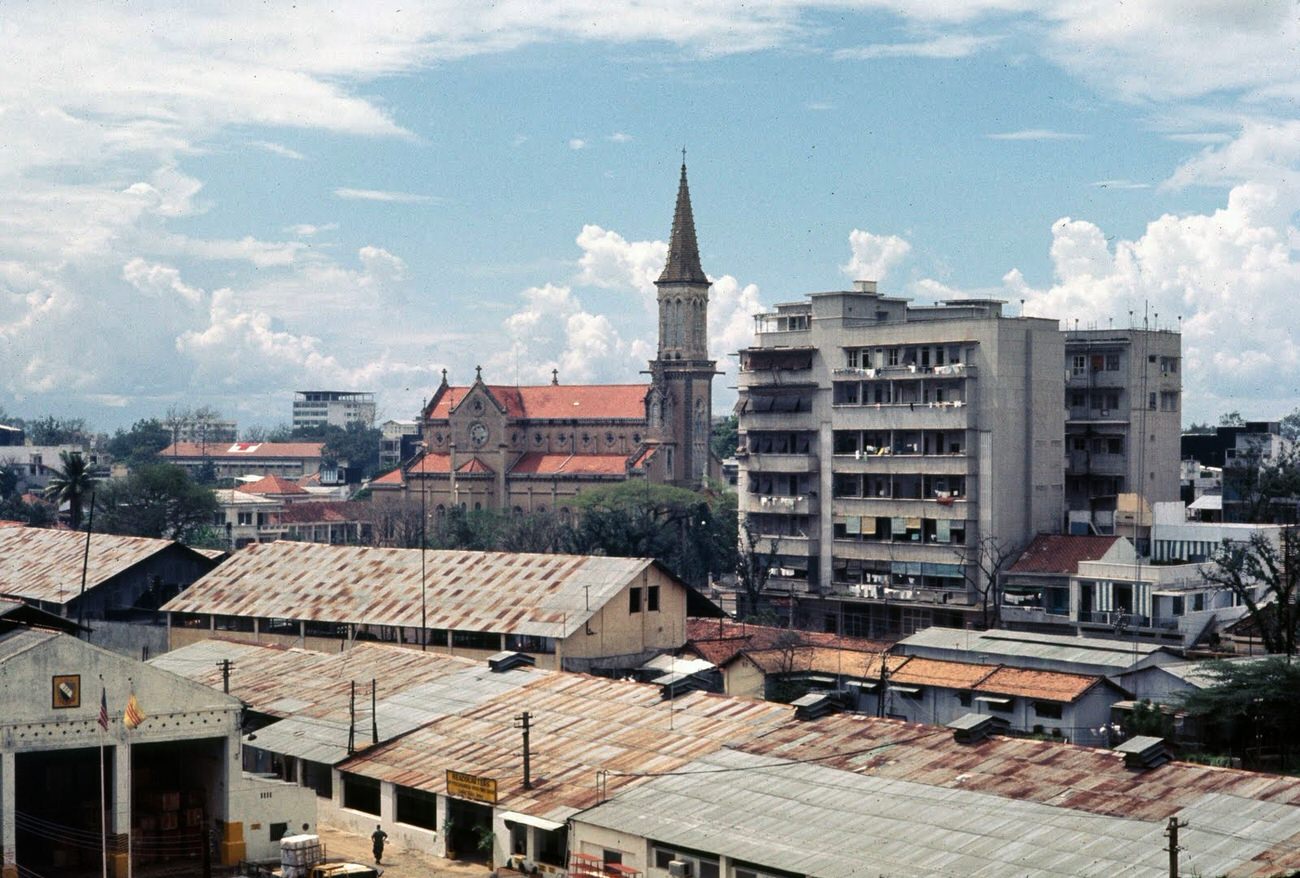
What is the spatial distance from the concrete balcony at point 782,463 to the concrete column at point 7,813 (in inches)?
2554

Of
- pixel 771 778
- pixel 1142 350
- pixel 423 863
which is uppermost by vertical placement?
pixel 1142 350

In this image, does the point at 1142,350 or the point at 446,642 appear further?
the point at 1142,350

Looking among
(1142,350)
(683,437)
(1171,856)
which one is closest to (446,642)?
(1171,856)

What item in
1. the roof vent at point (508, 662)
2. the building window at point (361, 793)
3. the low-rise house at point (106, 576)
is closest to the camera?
the building window at point (361, 793)

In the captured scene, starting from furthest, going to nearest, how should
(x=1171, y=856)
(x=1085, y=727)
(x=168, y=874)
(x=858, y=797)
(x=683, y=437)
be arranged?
(x=683, y=437)
(x=1085, y=727)
(x=168, y=874)
(x=858, y=797)
(x=1171, y=856)

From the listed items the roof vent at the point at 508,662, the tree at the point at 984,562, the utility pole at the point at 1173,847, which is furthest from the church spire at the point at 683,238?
the utility pole at the point at 1173,847

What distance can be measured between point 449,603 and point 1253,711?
33.2 metres

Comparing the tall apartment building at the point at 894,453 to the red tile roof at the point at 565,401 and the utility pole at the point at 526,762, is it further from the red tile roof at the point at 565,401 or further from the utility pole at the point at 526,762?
the red tile roof at the point at 565,401

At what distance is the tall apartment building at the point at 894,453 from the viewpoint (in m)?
94.2

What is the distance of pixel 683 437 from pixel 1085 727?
104199mm

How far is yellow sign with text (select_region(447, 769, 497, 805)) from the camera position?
4650 centimetres

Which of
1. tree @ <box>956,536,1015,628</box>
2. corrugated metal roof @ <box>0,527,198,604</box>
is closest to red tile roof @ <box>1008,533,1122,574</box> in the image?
tree @ <box>956,536,1015,628</box>

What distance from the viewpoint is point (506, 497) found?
539 ft

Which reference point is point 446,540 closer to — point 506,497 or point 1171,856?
point 506,497
